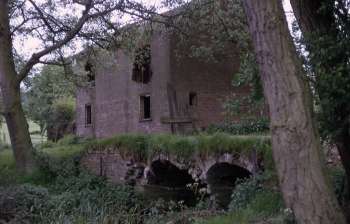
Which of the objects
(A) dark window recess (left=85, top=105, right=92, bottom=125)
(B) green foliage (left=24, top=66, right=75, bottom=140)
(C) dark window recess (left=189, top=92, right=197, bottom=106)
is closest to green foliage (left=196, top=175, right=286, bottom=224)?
(C) dark window recess (left=189, top=92, right=197, bottom=106)

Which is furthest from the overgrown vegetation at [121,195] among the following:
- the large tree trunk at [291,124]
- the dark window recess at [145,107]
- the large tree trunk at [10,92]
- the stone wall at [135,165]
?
the dark window recess at [145,107]

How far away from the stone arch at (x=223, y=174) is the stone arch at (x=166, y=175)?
1889mm

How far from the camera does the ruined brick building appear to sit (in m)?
21.6

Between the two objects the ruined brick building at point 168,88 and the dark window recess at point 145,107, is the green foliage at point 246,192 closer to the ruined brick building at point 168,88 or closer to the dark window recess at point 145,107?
the ruined brick building at point 168,88

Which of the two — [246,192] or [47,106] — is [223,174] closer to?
[246,192]

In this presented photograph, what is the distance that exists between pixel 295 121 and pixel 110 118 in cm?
2193

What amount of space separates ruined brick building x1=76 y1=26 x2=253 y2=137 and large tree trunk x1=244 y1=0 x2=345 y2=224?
1412 centimetres

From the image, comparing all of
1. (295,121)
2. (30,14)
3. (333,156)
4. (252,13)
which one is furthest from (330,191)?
(30,14)

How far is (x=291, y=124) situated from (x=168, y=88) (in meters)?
16.9

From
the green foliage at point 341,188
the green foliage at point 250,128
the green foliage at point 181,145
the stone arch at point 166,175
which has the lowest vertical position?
the stone arch at point 166,175

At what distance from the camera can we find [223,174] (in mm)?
14305

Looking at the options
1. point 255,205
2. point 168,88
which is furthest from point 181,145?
point 168,88

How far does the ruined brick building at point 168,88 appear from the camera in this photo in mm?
21578

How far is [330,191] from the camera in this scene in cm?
524
